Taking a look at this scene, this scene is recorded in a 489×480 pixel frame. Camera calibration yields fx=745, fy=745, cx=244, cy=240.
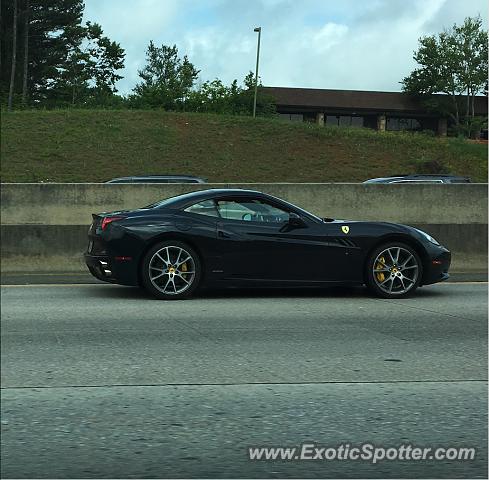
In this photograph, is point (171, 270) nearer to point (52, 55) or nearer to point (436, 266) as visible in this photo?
point (436, 266)

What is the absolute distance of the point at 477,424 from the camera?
15.8 feet

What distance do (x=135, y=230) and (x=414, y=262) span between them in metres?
3.66

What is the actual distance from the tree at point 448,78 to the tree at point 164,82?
19720 millimetres

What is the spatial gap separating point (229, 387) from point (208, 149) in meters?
27.2

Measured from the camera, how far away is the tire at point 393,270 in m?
9.75

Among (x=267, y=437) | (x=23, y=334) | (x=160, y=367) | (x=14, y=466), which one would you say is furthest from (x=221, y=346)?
→ (x=14, y=466)

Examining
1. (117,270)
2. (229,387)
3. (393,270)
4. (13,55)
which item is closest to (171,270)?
(117,270)

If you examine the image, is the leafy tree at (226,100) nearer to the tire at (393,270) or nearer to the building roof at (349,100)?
the building roof at (349,100)

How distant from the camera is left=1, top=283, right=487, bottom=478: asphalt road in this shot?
4.21m

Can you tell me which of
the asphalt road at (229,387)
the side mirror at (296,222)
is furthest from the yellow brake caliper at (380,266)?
the side mirror at (296,222)

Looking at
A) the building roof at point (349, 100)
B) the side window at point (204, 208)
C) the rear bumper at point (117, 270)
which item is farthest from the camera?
the building roof at point (349, 100)

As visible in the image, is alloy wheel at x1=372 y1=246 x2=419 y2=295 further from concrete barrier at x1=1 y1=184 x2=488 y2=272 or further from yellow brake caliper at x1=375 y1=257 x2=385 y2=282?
concrete barrier at x1=1 y1=184 x2=488 y2=272

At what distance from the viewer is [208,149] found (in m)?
32.3

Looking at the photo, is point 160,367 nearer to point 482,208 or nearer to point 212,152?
point 482,208
